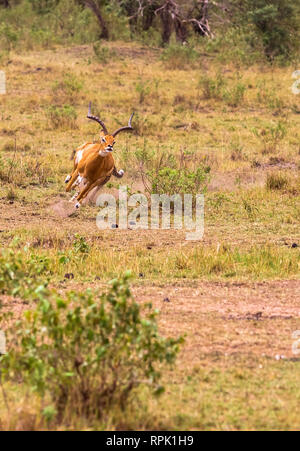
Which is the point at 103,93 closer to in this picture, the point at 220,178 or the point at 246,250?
the point at 220,178

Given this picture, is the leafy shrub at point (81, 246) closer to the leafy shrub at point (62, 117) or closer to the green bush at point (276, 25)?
the leafy shrub at point (62, 117)

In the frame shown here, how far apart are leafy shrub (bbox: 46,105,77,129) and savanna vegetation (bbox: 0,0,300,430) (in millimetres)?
45

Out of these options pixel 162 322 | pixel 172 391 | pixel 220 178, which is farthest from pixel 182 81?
pixel 172 391

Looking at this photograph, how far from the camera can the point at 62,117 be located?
1345cm

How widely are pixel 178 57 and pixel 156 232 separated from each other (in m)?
10.3

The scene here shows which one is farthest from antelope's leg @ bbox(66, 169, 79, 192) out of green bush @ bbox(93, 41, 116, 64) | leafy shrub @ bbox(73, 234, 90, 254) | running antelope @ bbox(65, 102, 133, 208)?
green bush @ bbox(93, 41, 116, 64)

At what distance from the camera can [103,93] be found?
1556cm

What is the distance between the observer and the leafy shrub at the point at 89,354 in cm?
410

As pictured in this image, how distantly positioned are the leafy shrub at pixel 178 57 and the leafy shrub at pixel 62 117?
16.3ft

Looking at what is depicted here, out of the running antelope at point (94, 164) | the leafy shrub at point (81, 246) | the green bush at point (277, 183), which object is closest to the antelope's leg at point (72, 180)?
the running antelope at point (94, 164)

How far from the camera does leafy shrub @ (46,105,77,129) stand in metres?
13.3
